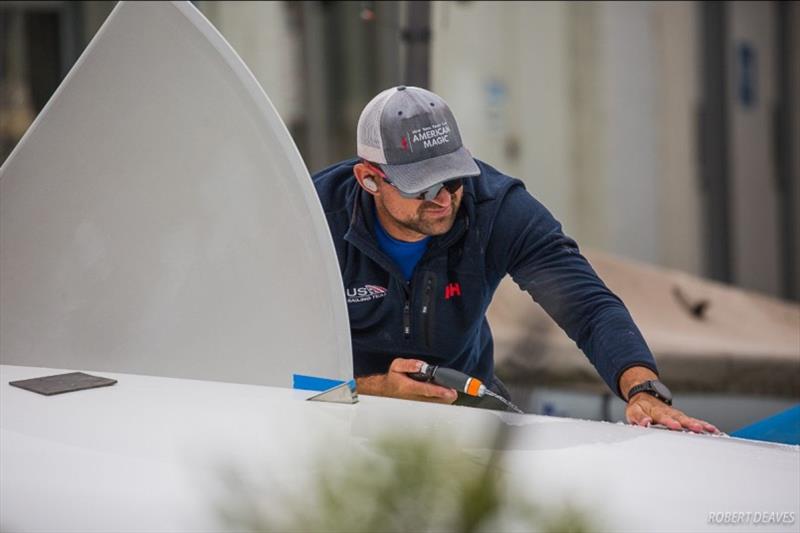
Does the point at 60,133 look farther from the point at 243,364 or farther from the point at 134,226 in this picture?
the point at 243,364

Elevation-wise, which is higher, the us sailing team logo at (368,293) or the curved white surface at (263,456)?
the us sailing team logo at (368,293)

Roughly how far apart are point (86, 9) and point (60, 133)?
2.60 metres

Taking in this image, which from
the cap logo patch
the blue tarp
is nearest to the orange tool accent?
the cap logo patch

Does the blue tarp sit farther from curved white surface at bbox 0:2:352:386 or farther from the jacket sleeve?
curved white surface at bbox 0:2:352:386

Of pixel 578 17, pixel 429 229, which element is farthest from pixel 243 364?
pixel 578 17

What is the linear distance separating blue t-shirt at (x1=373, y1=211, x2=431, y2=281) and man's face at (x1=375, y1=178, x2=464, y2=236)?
0.20 ft

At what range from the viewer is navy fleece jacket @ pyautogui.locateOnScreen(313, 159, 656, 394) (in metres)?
2.40

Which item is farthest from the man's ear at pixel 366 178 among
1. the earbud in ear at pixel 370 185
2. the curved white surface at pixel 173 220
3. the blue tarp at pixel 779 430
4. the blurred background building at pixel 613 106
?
the blurred background building at pixel 613 106

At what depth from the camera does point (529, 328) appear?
1800 mm

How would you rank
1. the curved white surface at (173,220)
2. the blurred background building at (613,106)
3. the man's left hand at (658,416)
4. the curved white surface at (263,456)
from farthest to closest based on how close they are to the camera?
1. the blurred background building at (613,106)
2. the man's left hand at (658,416)
3. the curved white surface at (173,220)
4. the curved white surface at (263,456)

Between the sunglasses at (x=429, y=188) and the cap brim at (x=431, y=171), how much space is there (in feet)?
0.04

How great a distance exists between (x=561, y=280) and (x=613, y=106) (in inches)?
195

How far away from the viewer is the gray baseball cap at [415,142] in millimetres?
2297

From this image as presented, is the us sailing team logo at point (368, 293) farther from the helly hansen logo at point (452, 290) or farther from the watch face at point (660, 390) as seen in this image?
the watch face at point (660, 390)
